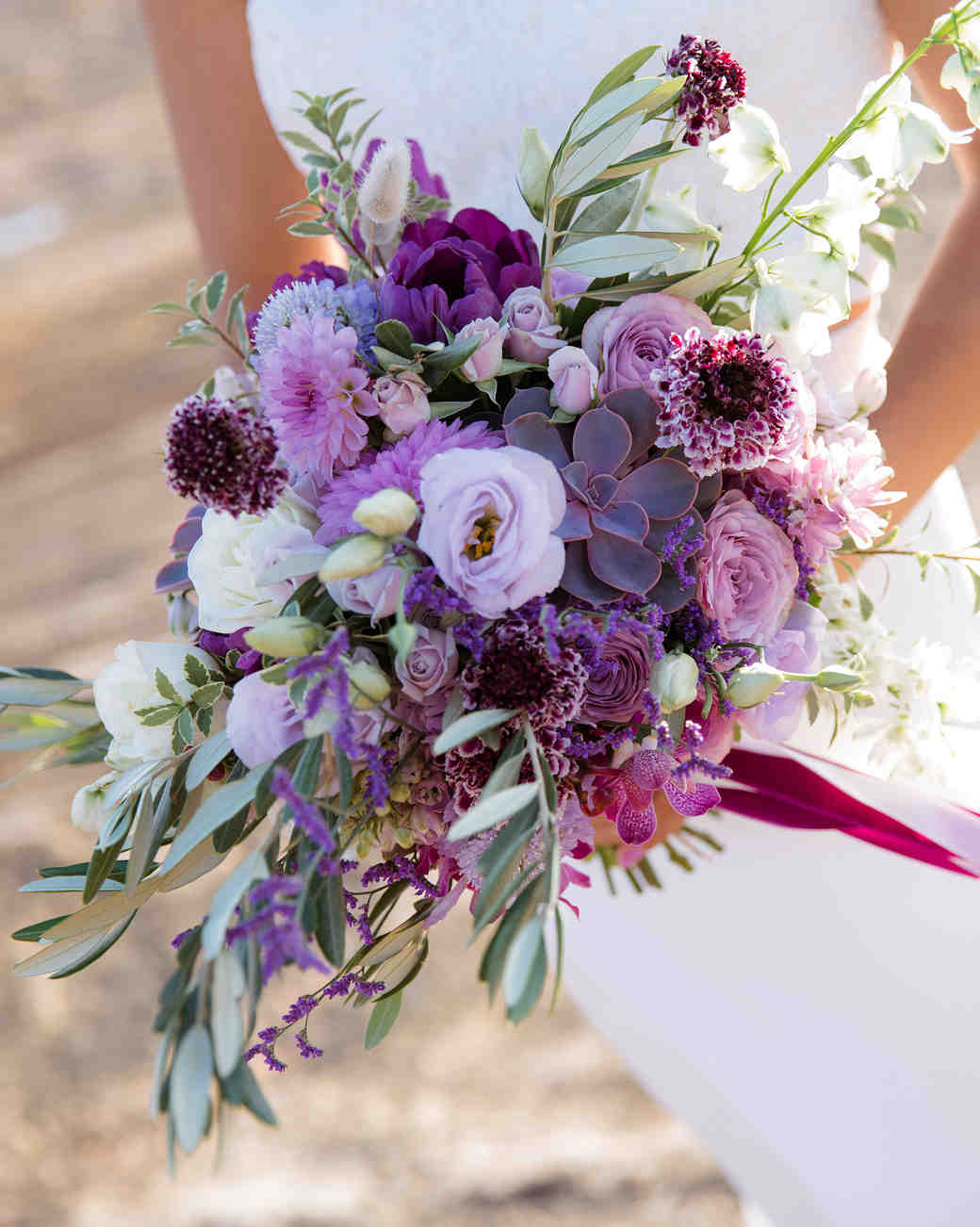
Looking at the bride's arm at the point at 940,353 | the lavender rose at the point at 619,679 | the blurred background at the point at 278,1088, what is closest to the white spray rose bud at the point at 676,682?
the lavender rose at the point at 619,679

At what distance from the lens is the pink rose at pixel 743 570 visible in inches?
26.7

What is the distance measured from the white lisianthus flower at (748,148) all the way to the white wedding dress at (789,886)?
229 millimetres

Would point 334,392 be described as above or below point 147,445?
above

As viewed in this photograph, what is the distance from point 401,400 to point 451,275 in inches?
4.0

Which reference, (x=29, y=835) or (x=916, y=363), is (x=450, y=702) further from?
(x=29, y=835)

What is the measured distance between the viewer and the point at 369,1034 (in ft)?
2.40

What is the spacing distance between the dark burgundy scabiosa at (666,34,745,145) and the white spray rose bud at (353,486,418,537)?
298 millimetres

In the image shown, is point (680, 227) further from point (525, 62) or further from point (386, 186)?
point (525, 62)

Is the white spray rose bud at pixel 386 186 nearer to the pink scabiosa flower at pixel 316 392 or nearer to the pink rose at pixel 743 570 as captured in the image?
the pink scabiosa flower at pixel 316 392

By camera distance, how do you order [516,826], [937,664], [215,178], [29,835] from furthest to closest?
[29,835]
[215,178]
[937,664]
[516,826]

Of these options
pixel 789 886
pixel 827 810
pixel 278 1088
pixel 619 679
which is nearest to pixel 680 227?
pixel 619 679

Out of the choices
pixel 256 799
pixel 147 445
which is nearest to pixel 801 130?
pixel 256 799

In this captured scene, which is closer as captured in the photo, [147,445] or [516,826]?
[516,826]

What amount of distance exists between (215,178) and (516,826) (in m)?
0.99
